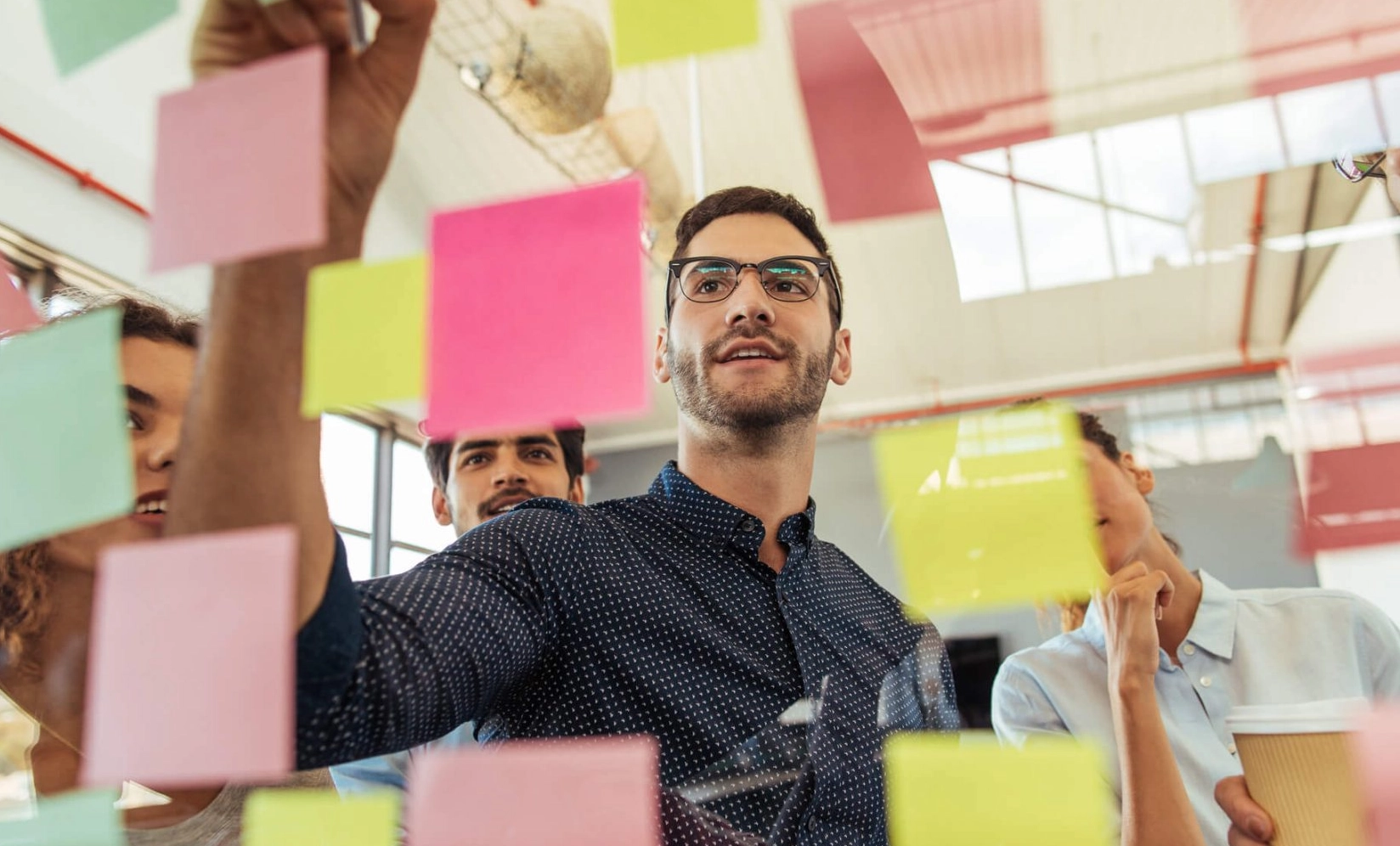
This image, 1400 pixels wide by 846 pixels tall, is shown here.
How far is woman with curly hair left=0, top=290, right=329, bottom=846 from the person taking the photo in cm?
52

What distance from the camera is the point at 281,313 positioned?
33 cm

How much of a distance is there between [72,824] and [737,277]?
0.51 m

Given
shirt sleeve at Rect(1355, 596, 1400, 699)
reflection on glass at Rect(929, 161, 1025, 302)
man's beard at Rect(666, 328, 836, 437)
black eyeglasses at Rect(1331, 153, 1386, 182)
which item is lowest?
shirt sleeve at Rect(1355, 596, 1400, 699)

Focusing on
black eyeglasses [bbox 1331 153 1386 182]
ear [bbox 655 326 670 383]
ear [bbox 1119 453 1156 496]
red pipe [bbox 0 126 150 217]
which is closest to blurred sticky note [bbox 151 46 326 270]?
ear [bbox 655 326 670 383]

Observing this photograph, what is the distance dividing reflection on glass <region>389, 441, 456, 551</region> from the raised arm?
0.98m

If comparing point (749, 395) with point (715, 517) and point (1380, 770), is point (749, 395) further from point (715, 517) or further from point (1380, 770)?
point (1380, 770)

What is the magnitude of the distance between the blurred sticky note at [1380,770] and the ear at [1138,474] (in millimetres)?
407

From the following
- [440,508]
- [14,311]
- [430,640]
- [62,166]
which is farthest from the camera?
[62,166]

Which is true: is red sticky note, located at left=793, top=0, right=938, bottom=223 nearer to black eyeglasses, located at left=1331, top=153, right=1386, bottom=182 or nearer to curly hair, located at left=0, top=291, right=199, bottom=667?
black eyeglasses, located at left=1331, top=153, right=1386, bottom=182

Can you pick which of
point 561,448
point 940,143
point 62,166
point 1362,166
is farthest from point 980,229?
point 62,166

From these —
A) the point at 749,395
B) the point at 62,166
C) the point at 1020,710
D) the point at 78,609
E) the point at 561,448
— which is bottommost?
the point at 1020,710

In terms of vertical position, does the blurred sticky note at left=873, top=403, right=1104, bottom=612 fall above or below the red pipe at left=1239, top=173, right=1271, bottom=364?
below

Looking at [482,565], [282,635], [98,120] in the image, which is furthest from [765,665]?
[98,120]

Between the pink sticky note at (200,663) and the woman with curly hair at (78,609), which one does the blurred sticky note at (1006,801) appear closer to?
the pink sticky note at (200,663)
